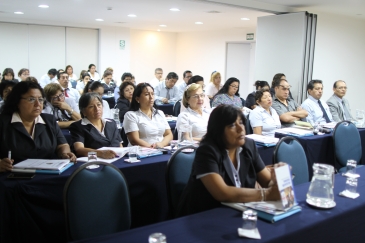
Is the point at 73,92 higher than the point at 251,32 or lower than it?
lower

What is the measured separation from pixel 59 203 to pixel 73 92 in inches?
180

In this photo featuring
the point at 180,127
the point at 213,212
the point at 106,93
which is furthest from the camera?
the point at 106,93

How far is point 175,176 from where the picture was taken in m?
2.46

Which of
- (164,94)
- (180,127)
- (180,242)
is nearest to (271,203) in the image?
(180,242)

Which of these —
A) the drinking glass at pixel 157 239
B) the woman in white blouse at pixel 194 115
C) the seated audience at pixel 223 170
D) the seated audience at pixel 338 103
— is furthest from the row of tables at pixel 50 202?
the seated audience at pixel 338 103

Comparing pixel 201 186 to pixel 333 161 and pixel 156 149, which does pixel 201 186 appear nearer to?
pixel 156 149

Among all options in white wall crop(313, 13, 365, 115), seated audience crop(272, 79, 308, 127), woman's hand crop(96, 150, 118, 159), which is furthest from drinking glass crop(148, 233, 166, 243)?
white wall crop(313, 13, 365, 115)

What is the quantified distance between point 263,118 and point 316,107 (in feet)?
4.51

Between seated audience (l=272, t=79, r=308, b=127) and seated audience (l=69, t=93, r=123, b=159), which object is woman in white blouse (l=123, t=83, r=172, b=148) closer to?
seated audience (l=69, t=93, r=123, b=159)

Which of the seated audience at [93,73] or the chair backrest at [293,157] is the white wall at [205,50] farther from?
the chair backrest at [293,157]

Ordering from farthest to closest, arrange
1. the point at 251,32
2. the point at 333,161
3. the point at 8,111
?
the point at 251,32, the point at 333,161, the point at 8,111

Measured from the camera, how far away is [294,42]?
7117 millimetres

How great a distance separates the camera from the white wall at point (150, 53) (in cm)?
1376

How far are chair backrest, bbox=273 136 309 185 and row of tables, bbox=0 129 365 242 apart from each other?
88 centimetres
